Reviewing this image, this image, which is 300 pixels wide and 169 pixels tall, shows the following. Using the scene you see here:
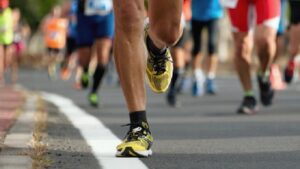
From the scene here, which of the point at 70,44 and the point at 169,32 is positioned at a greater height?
the point at 169,32

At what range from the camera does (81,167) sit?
5062 mm

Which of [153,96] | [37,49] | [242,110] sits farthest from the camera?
[37,49]

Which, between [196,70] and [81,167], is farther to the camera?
[196,70]

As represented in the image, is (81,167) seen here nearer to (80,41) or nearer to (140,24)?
(140,24)

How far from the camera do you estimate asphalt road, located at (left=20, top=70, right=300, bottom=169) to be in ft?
17.4

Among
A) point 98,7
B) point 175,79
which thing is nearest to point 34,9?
point 175,79

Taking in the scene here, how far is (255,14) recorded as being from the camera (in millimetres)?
9578

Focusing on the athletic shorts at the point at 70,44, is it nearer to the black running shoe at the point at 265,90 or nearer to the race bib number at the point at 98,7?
the race bib number at the point at 98,7

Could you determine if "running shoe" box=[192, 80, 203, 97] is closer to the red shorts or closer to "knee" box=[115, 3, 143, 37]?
the red shorts

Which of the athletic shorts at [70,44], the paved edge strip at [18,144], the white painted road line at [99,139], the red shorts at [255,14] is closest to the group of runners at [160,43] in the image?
the red shorts at [255,14]

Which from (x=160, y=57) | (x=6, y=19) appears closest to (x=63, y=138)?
(x=160, y=57)

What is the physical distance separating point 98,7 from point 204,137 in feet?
15.3

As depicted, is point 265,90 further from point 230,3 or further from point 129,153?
point 129,153

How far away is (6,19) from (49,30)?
8692 millimetres
